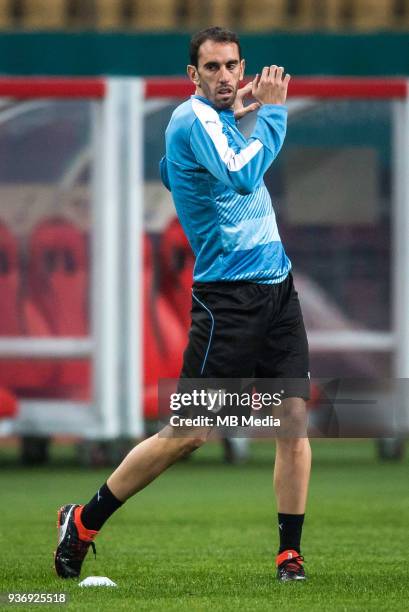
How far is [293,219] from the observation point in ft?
41.2

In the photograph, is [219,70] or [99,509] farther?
[99,509]

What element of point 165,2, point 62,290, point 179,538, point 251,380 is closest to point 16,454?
point 62,290

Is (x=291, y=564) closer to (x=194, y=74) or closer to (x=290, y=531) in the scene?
(x=290, y=531)

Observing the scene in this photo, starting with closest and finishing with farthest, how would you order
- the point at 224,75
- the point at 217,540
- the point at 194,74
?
the point at 224,75 < the point at 194,74 < the point at 217,540

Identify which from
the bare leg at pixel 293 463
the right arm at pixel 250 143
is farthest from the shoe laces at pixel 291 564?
the right arm at pixel 250 143

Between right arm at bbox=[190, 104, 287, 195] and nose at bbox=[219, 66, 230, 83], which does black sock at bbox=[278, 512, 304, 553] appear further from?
nose at bbox=[219, 66, 230, 83]

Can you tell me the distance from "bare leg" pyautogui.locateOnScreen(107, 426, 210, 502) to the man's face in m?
1.21

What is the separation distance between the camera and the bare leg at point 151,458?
221 inches

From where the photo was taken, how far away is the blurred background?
12.4m

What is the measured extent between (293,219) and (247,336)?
697 cm

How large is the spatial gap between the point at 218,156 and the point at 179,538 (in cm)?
249

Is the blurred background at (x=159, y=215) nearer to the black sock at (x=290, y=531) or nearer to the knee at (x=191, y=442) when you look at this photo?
the black sock at (x=290, y=531)

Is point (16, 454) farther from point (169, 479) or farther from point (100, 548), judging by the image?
point (100, 548)

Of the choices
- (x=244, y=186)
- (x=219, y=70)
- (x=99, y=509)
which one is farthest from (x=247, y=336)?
(x=219, y=70)
